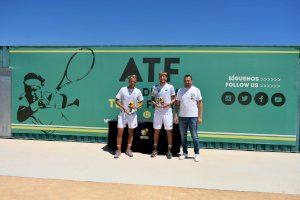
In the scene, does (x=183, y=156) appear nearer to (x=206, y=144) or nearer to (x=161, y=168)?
(x=161, y=168)

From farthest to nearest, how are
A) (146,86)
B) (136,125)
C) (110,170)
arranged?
(146,86), (136,125), (110,170)

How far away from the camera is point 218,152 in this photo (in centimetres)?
856

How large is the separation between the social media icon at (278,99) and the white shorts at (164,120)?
3.03m

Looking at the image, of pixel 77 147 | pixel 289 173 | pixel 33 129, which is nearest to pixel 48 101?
pixel 33 129

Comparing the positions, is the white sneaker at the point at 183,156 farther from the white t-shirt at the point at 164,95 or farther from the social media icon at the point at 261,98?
the social media icon at the point at 261,98

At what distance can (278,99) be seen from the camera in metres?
8.77

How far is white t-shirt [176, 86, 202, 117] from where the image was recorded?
736 cm

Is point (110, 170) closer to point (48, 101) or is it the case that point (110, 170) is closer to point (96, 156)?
point (96, 156)

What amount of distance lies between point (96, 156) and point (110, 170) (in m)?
1.35

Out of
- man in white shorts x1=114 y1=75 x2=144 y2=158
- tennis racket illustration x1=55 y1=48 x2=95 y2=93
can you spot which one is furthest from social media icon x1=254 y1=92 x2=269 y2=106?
tennis racket illustration x1=55 y1=48 x2=95 y2=93

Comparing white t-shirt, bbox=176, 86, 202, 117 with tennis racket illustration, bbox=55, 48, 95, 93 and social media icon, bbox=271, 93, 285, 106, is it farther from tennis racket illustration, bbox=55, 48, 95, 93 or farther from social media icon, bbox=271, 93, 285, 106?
tennis racket illustration, bbox=55, 48, 95, 93

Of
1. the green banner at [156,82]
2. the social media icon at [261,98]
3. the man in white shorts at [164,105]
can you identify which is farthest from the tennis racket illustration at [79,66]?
the social media icon at [261,98]

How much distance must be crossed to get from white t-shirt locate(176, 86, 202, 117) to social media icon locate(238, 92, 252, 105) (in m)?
1.96

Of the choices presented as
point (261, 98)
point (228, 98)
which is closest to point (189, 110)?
point (228, 98)
